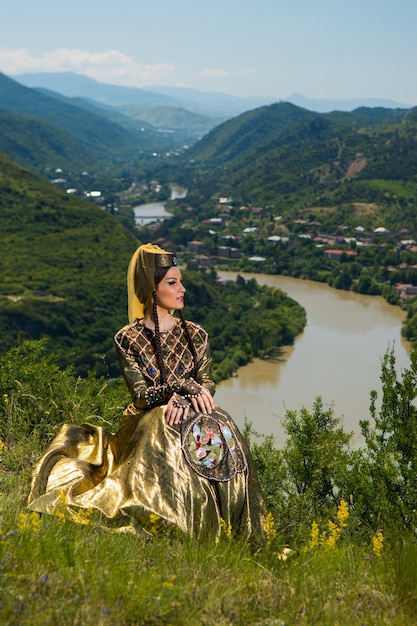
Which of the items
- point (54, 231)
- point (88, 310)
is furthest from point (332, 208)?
point (88, 310)

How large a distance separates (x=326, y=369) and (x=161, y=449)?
22831mm

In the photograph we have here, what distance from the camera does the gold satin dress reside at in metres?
3.06

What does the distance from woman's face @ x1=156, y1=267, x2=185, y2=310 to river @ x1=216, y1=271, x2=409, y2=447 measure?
12695 mm

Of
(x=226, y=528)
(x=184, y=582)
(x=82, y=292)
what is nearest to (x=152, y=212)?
(x=82, y=292)

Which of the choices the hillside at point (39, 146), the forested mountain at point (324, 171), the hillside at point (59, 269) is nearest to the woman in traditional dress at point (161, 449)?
the hillside at point (59, 269)

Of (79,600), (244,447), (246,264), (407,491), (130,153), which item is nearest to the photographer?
(79,600)

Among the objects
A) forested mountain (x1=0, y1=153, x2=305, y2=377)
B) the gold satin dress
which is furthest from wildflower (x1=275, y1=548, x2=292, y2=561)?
forested mountain (x1=0, y1=153, x2=305, y2=377)

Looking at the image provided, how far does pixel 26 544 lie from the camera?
2301 mm

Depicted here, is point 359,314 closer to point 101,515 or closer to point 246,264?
point 246,264

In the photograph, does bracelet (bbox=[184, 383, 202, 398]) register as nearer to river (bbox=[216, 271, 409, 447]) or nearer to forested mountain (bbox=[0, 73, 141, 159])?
river (bbox=[216, 271, 409, 447])

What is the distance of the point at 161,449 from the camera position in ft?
10.4

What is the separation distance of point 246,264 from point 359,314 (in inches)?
634

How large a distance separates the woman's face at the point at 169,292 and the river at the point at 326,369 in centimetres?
1269

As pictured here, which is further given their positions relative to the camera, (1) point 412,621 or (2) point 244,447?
(2) point 244,447
